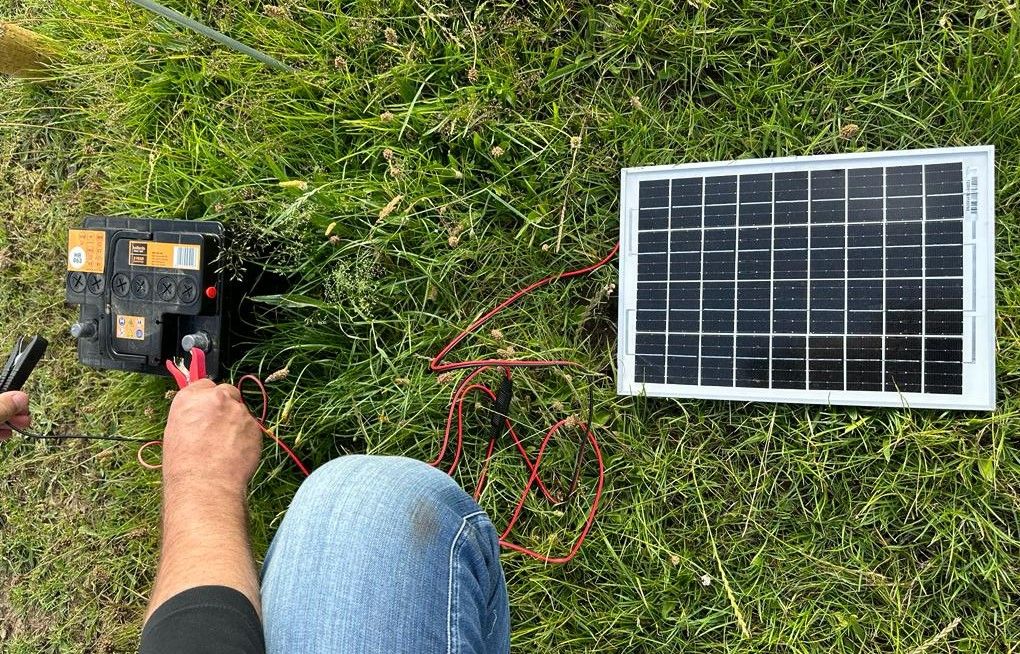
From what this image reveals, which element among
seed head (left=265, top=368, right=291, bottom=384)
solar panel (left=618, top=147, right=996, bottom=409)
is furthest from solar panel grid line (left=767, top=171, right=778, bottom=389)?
seed head (left=265, top=368, right=291, bottom=384)

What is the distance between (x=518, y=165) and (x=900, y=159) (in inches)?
41.6

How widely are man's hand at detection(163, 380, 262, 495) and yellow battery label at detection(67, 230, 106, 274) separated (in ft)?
1.53

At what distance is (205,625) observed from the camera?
4.36 feet

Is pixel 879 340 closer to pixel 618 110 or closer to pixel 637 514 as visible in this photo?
pixel 637 514

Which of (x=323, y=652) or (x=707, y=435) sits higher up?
(x=707, y=435)

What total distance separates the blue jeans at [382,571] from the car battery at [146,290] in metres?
0.62

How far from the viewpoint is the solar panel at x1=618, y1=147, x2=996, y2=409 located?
174cm

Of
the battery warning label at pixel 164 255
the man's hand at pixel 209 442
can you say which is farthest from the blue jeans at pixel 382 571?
the battery warning label at pixel 164 255

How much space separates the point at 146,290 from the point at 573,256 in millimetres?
1241

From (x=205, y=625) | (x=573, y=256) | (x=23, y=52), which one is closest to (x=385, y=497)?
(x=205, y=625)

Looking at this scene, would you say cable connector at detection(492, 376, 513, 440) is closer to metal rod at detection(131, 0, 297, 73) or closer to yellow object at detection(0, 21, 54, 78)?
metal rod at detection(131, 0, 297, 73)

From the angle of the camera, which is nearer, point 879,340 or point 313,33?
point 879,340

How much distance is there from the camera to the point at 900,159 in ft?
5.88

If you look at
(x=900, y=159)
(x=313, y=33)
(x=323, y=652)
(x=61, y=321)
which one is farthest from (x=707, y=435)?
(x=61, y=321)
